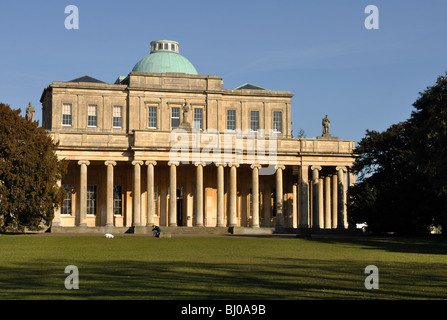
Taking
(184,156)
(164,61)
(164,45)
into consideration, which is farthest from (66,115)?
(184,156)

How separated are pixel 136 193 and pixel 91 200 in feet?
25.9

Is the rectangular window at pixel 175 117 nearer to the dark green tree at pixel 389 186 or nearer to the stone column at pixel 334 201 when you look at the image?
the stone column at pixel 334 201

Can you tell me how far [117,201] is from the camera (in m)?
80.3

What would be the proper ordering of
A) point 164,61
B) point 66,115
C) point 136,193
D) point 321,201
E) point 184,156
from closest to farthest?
point 136,193 → point 184,156 → point 66,115 → point 321,201 → point 164,61

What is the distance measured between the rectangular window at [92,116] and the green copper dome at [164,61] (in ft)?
26.1

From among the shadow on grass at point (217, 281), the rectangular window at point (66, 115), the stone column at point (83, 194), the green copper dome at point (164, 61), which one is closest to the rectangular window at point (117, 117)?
the rectangular window at point (66, 115)

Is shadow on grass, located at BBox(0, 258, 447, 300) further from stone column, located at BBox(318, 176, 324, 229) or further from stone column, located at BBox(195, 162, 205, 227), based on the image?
stone column, located at BBox(318, 176, 324, 229)

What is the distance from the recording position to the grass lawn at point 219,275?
734 inches

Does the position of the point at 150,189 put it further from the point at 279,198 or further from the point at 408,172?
the point at 408,172

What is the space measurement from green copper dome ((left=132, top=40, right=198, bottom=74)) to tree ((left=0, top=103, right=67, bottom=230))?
24983 mm

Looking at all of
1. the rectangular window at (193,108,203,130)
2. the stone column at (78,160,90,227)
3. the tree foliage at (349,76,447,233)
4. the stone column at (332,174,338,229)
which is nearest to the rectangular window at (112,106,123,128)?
the rectangular window at (193,108,203,130)
